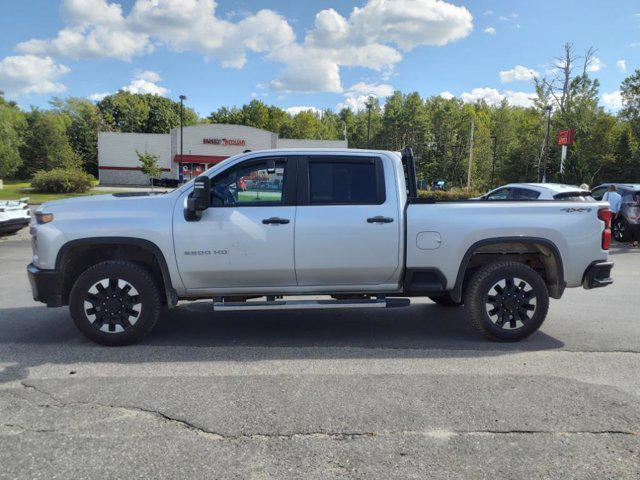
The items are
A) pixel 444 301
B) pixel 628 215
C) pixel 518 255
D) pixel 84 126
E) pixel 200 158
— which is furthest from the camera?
pixel 84 126

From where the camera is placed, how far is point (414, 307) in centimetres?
694

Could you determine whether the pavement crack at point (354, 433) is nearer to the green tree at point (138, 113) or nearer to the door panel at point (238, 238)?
the door panel at point (238, 238)

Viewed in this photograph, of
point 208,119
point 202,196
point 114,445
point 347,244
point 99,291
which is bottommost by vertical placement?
point 114,445

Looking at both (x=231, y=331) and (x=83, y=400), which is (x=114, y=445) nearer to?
(x=83, y=400)

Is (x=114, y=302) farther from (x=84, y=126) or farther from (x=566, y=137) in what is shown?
(x=84, y=126)

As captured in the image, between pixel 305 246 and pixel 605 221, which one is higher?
pixel 605 221

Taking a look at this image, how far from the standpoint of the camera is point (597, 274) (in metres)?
5.28

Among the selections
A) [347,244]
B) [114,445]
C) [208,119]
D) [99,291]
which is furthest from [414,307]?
[208,119]

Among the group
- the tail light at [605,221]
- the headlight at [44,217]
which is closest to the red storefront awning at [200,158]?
the headlight at [44,217]

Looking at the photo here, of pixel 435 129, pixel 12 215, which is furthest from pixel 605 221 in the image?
pixel 435 129

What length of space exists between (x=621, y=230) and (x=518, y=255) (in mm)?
11513

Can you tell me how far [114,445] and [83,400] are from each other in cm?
82

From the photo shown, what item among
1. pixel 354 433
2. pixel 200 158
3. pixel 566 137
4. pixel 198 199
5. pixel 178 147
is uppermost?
pixel 178 147

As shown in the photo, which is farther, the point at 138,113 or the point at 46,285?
the point at 138,113
